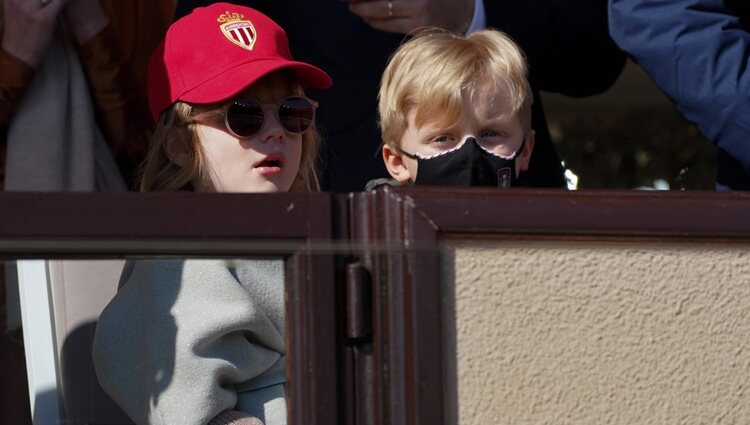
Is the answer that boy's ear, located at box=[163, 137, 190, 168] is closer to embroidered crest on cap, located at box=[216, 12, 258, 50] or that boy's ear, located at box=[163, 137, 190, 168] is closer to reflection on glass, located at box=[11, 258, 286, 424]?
embroidered crest on cap, located at box=[216, 12, 258, 50]

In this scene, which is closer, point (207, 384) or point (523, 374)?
point (523, 374)

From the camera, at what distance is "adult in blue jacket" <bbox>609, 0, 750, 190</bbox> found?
2447 millimetres

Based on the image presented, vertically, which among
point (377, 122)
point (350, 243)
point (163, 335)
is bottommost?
point (377, 122)

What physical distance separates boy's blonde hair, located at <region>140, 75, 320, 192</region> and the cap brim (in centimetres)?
3

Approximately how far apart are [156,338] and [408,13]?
1.14 m

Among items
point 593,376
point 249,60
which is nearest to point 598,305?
point 593,376

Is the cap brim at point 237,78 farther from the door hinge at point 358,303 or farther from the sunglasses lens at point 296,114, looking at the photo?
the door hinge at point 358,303

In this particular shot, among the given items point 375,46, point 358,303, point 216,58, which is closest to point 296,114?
point 216,58

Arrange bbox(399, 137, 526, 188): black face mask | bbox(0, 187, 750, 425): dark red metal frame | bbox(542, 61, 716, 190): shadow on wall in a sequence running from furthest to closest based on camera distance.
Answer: bbox(542, 61, 716, 190): shadow on wall, bbox(399, 137, 526, 188): black face mask, bbox(0, 187, 750, 425): dark red metal frame

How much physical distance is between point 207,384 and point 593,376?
1.66 ft

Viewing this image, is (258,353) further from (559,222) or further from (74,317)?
(559,222)

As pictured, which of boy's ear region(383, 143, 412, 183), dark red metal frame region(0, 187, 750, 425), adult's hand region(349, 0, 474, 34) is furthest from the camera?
adult's hand region(349, 0, 474, 34)

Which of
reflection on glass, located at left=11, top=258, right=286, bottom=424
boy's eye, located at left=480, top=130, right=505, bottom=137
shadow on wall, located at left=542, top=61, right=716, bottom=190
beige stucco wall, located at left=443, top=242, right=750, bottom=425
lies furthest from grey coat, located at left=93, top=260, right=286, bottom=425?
shadow on wall, located at left=542, top=61, right=716, bottom=190

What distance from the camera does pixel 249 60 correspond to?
2.55m
